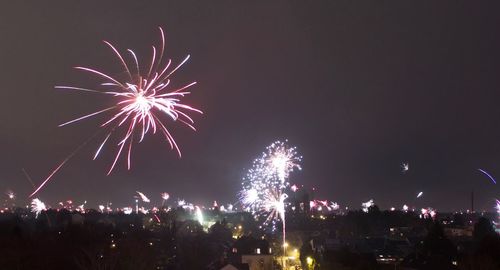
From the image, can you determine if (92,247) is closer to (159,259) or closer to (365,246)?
(159,259)

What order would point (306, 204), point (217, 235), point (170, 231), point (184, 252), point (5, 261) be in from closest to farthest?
1. point (5, 261)
2. point (184, 252)
3. point (170, 231)
4. point (217, 235)
5. point (306, 204)

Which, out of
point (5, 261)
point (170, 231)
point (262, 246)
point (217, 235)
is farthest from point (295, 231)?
point (5, 261)

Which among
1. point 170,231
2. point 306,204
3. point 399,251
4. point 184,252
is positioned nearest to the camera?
point 399,251

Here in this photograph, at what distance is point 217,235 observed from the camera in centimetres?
6750

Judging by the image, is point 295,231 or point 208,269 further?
point 295,231

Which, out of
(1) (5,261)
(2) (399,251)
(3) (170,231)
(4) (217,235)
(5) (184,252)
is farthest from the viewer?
(4) (217,235)

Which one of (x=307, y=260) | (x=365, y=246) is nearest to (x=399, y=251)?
(x=365, y=246)

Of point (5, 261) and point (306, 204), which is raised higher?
point (306, 204)

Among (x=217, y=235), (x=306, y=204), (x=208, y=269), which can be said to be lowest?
(x=208, y=269)

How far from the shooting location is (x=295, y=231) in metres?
69.3

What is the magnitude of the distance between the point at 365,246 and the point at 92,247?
2111cm

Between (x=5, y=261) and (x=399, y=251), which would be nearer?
(x=5, y=261)

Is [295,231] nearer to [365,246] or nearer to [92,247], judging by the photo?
[365,246]

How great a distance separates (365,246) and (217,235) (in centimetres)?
2330
